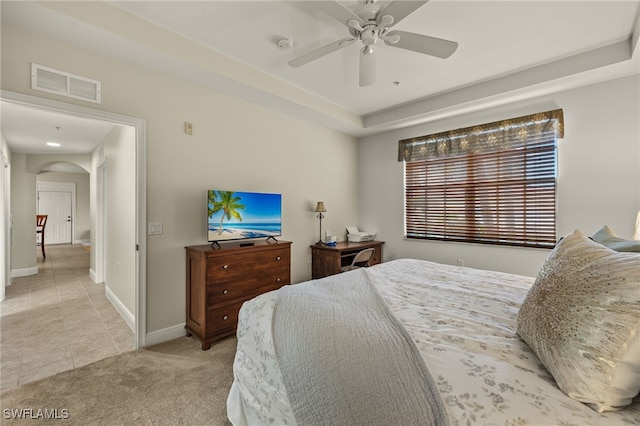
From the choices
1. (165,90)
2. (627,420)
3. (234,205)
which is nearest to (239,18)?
(165,90)

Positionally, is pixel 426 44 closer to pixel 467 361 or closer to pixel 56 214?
pixel 467 361

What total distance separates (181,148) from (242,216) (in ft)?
2.98

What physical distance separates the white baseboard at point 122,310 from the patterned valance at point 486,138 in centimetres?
410

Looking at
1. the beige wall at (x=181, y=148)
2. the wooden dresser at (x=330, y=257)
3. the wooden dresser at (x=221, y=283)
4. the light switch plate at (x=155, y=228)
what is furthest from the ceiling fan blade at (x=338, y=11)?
the wooden dresser at (x=330, y=257)

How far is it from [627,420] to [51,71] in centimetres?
357

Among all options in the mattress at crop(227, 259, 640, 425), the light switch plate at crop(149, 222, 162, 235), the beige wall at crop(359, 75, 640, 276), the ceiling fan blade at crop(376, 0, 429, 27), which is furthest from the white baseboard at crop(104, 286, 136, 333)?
the beige wall at crop(359, 75, 640, 276)

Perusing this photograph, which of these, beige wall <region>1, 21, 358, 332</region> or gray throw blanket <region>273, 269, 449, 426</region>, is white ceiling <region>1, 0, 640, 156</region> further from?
gray throw blanket <region>273, 269, 449, 426</region>

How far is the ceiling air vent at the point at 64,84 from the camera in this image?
79.6 inches

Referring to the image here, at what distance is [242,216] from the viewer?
2.98 m

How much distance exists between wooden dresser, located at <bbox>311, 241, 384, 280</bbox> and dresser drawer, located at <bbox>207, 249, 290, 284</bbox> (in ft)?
2.77

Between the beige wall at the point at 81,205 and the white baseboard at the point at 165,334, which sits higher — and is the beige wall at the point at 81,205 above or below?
above

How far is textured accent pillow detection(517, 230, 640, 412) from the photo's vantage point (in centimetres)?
76

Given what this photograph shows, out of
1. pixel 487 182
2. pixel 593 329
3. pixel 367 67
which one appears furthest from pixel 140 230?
pixel 487 182

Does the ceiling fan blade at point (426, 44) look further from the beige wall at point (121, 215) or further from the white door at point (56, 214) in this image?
the white door at point (56, 214)
